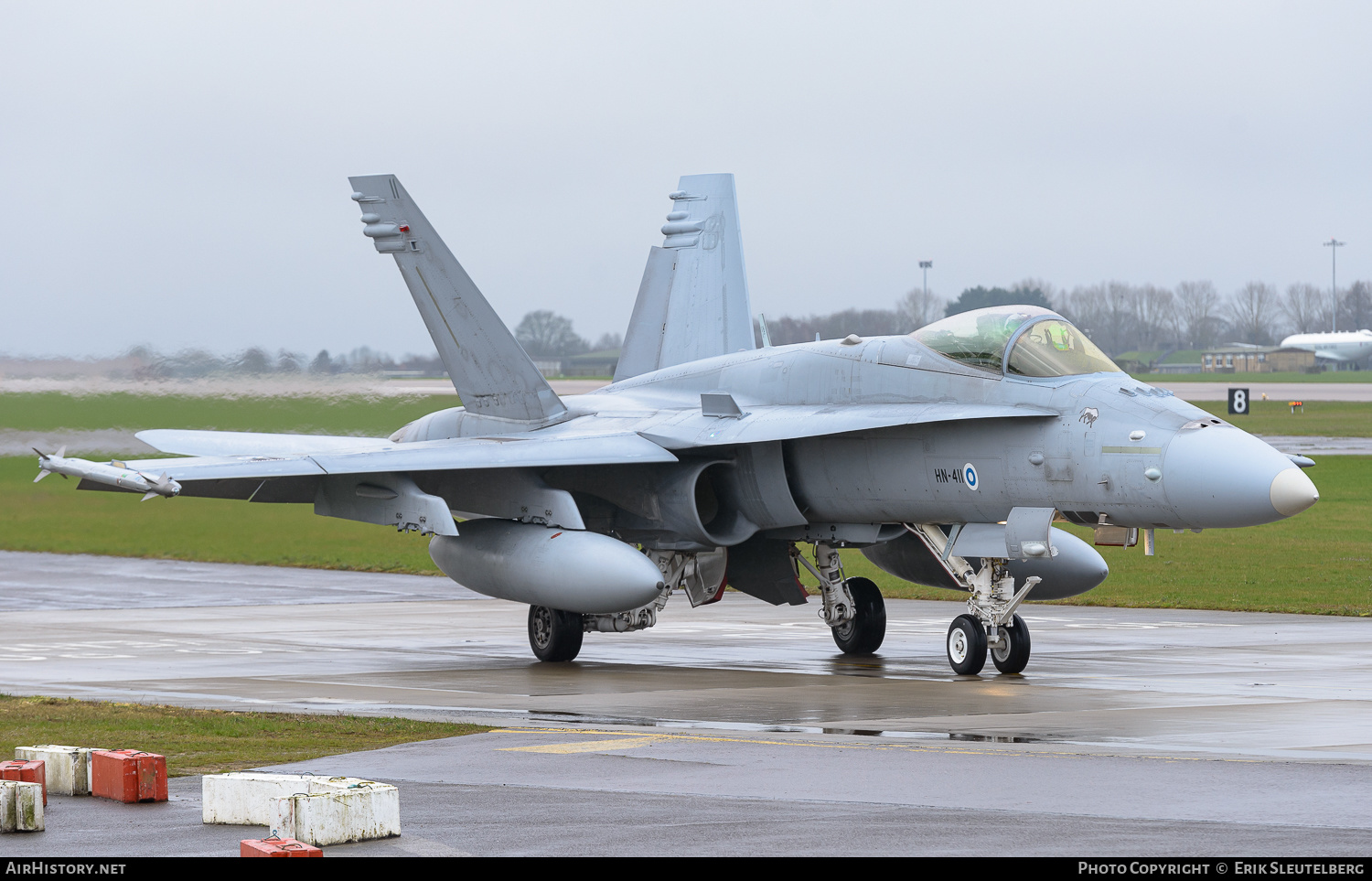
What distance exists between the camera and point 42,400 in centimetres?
2164

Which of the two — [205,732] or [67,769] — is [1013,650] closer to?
[205,732]

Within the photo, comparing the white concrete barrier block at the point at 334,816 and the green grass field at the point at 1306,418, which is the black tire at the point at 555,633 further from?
the green grass field at the point at 1306,418

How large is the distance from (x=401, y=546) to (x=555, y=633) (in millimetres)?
15316

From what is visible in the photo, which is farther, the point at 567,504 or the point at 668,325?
the point at 668,325

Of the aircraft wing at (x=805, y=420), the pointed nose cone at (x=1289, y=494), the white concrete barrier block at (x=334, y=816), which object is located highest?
the aircraft wing at (x=805, y=420)

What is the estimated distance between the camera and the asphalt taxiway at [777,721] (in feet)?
22.9

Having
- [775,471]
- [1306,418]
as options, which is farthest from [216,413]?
[1306,418]

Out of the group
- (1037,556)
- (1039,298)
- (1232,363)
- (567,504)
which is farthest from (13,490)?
(1232,363)

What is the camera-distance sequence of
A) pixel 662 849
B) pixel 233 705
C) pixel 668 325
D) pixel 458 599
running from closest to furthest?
pixel 662 849, pixel 233 705, pixel 668 325, pixel 458 599

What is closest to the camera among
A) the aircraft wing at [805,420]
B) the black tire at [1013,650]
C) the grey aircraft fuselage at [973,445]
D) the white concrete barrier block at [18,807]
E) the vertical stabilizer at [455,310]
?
the white concrete barrier block at [18,807]

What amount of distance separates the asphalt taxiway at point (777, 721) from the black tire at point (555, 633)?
252 millimetres

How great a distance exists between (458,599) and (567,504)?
27.2 feet

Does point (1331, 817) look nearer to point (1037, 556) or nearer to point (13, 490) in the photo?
point (1037, 556)

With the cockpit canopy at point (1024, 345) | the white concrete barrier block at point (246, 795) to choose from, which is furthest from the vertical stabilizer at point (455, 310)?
the white concrete barrier block at point (246, 795)
